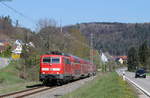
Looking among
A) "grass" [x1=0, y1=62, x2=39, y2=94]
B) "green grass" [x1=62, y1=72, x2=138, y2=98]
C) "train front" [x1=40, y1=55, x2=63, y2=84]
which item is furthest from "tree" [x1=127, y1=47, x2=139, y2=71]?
"green grass" [x1=62, y1=72, x2=138, y2=98]

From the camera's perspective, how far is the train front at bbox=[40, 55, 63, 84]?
31703 millimetres

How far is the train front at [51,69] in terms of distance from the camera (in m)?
31.7

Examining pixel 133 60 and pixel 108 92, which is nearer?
pixel 108 92

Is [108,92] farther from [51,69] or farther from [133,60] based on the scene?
[133,60]

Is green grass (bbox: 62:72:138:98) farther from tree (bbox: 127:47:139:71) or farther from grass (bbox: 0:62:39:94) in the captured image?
tree (bbox: 127:47:139:71)

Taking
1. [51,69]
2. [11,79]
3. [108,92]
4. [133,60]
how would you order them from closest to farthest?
[108,92]
[51,69]
[11,79]
[133,60]

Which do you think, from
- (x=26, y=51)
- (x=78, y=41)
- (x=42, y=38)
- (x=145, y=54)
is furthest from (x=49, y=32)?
(x=145, y=54)

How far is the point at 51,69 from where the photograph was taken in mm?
32031

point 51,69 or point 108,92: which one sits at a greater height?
point 51,69

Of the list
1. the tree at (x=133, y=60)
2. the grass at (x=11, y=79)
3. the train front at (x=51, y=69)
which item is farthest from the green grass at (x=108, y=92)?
the tree at (x=133, y=60)

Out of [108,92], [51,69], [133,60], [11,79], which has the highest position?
[133,60]

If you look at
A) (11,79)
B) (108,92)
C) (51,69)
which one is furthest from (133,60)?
(108,92)

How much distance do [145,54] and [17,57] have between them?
10678 cm

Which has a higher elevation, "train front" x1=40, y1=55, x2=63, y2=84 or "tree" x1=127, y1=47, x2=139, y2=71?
"tree" x1=127, y1=47, x2=139, y2=71
